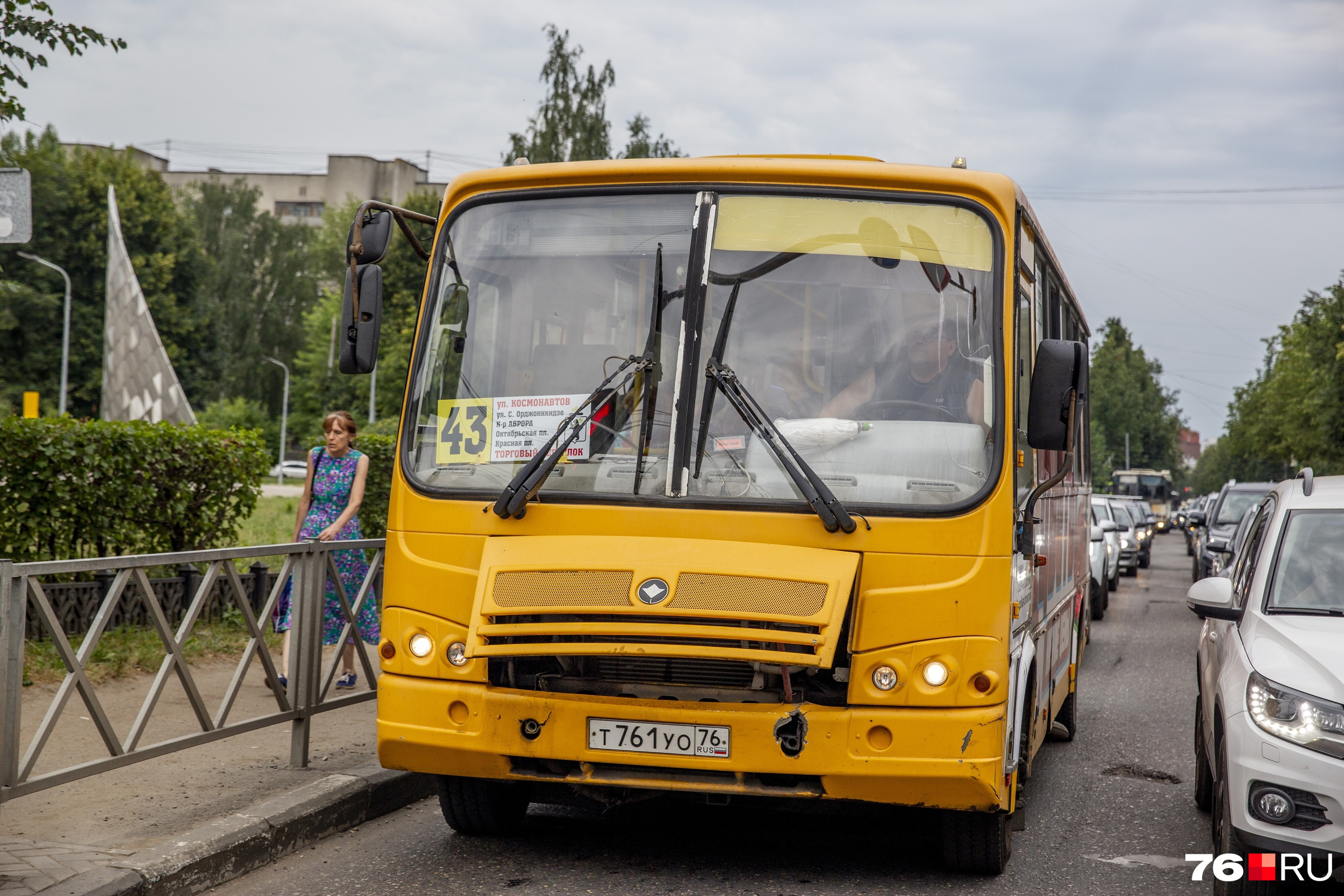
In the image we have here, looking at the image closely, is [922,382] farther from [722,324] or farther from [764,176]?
[764,176]

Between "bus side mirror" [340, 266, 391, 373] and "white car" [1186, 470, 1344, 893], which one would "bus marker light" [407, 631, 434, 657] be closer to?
"bus side mirror" [340, 266, 391, 373]

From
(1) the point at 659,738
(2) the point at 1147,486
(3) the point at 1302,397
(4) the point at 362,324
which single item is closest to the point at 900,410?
(1) the point at 659,738

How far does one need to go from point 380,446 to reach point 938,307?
11344 mm

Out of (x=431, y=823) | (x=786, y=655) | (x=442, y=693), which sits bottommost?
(x=431, y=823)

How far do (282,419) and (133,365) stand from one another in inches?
1989

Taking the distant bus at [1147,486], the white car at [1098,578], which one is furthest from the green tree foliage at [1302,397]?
the distant bus at [1147,486]

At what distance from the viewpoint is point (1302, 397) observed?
38.6 meters

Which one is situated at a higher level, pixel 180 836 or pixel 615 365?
pixel 615 365

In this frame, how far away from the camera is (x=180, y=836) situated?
5.14 metres

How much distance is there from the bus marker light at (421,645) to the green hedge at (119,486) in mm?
5011

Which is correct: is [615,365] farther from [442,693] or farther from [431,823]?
[431,823]

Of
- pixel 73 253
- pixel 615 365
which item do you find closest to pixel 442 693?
pixel 615 365

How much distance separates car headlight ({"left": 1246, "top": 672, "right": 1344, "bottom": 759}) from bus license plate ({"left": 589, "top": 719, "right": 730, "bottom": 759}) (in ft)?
6.02

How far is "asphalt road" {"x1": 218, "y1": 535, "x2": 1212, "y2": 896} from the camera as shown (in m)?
5.17
